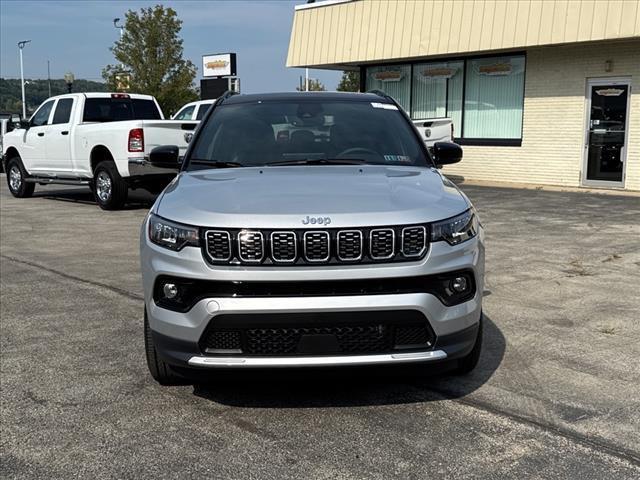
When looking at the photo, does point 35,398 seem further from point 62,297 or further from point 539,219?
point 539,219

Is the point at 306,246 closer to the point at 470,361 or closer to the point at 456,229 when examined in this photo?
the point at 456,229

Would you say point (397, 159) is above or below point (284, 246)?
above

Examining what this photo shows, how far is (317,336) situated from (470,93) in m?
17.0

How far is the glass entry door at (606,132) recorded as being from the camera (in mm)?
15867

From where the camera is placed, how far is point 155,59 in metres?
35.5

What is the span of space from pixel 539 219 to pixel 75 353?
855 cm

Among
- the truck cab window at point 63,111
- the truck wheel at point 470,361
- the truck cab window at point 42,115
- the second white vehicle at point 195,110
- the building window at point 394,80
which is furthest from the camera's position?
the building window at point 394,80

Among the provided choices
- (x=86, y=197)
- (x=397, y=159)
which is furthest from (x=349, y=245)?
(x=86, y=197)

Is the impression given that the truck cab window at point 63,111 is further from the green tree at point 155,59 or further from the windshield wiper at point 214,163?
the green tree at point 155,59


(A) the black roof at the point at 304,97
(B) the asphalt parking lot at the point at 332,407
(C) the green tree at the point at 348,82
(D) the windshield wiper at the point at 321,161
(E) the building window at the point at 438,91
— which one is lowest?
(B) the asphalt parking lot at the point at 332,407

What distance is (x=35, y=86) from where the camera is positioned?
3627 inches

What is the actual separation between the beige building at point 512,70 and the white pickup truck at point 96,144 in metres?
7.87

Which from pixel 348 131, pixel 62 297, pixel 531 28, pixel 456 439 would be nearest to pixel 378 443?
pixel 456 439

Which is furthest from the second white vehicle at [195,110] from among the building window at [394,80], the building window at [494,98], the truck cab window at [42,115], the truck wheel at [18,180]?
the building window at [494,98]
